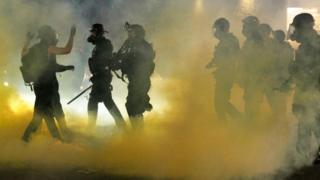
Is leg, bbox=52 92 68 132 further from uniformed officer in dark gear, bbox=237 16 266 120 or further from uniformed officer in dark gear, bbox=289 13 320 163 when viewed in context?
uniformed officer in dark gear, bbox=289 13 320 163

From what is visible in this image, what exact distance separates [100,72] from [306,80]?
282cm

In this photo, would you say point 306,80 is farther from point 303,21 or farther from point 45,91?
point 45,91

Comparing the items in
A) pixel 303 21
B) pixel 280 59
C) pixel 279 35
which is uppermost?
pixel 279 35

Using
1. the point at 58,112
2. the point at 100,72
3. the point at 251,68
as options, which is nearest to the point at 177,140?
the point at 100,72

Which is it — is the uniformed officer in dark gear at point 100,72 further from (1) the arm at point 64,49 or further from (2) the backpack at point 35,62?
(2) the backpack at point 35,62

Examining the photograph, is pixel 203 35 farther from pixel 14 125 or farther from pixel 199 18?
pixel 14 125

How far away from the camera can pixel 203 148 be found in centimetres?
771

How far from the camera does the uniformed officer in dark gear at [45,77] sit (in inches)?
328

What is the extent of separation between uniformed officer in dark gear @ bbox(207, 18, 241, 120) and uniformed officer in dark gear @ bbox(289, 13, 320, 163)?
66.0 inches

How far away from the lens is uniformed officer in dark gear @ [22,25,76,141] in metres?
8.33

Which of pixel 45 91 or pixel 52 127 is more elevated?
pixel 45 91

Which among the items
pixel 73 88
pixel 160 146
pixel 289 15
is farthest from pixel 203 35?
pixel 160 146

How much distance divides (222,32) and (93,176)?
11.1 feet

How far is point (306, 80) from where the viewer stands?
289 inches
